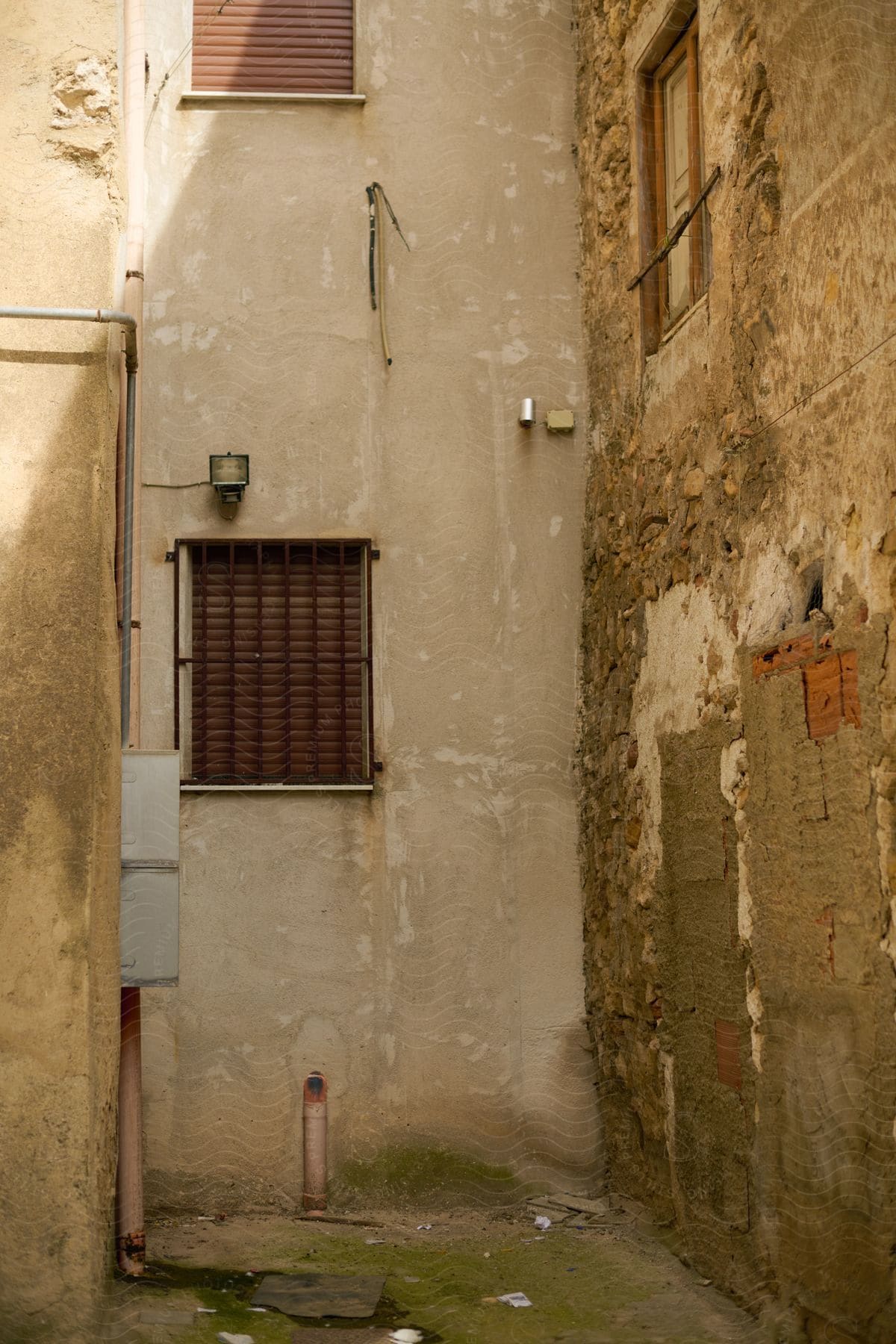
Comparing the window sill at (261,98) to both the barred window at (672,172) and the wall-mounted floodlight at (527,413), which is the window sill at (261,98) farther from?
the wall-mounted floodlight at (527,413)

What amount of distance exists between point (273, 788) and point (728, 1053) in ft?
9.54

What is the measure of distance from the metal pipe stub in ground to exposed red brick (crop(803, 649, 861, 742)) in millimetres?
3629

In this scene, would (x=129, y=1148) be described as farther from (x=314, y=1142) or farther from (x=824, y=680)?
(x=824, y=680)

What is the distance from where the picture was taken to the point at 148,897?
5.29 metres

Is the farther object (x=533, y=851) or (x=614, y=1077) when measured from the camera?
(x=533, y=851)

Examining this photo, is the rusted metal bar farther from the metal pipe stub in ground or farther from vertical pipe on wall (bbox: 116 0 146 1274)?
the metal pipe stub in ground

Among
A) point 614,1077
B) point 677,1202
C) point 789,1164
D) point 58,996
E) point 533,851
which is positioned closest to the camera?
point 58,996

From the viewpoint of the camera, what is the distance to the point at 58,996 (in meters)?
4.53

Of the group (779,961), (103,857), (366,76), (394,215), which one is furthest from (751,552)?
(366,76)

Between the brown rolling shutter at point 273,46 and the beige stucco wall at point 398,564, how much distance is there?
12 cm

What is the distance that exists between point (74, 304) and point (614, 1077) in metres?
4.46

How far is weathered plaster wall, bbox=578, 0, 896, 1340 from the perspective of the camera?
4.32 meters

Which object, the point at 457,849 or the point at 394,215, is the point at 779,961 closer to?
Result: the point at 457,849

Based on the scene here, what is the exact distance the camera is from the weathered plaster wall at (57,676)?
444 cm
